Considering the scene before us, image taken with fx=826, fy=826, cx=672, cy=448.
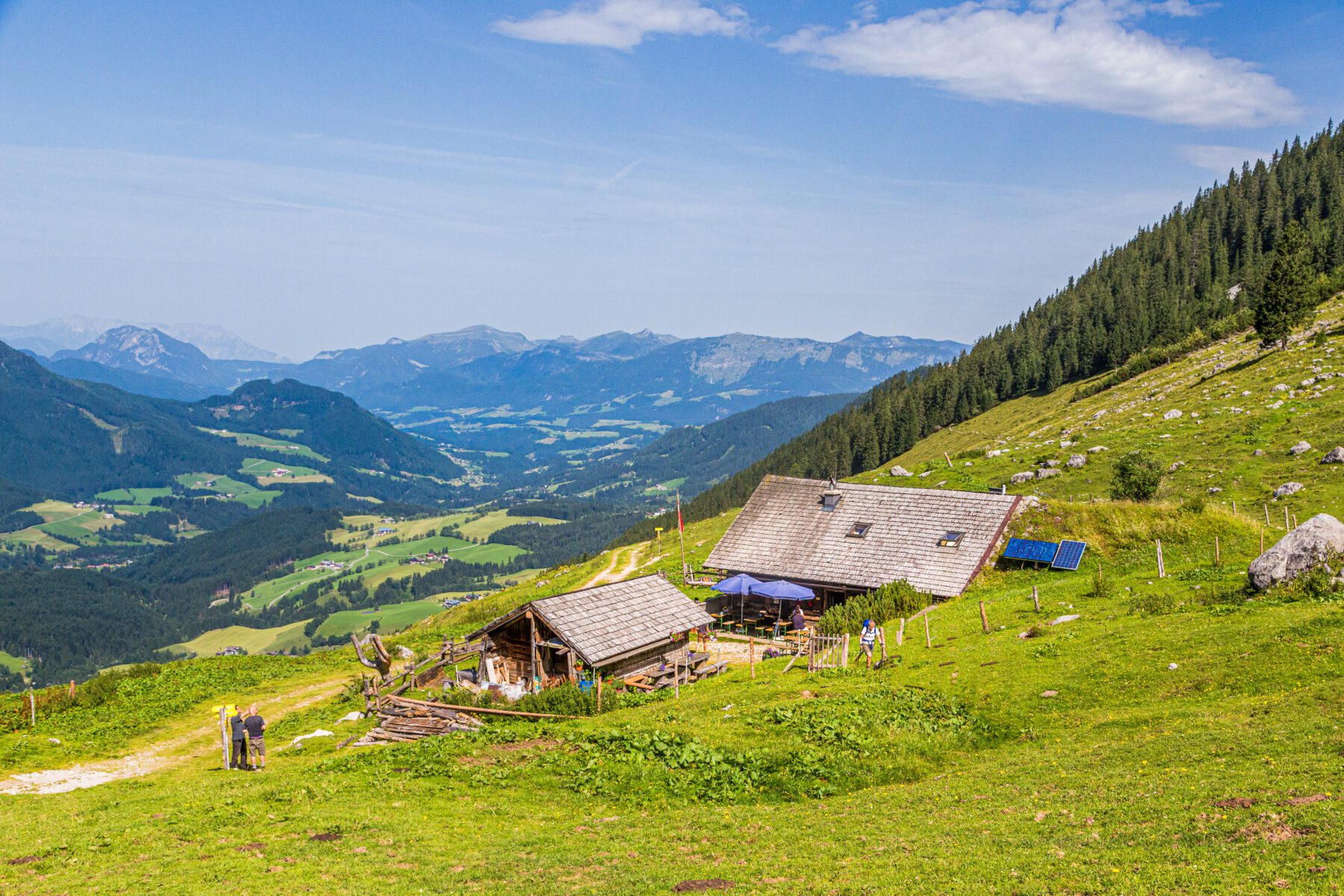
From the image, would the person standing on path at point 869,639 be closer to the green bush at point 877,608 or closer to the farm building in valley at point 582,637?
the green bush at point 877,608

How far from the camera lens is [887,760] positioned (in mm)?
22406

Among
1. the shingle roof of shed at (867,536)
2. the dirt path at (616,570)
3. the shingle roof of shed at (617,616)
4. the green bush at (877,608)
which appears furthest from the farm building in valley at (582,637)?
the dirt path at (616,570)

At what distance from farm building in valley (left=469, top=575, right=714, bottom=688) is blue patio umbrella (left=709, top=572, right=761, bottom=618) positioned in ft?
19.9

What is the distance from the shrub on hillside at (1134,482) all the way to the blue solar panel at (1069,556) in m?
8.39

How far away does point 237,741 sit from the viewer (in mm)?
28125

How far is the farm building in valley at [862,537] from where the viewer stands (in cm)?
4528

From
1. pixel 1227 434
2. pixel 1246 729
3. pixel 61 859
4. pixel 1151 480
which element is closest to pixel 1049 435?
pixel 1227 434

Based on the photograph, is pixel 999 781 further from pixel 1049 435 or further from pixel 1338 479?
pixel 1049 435

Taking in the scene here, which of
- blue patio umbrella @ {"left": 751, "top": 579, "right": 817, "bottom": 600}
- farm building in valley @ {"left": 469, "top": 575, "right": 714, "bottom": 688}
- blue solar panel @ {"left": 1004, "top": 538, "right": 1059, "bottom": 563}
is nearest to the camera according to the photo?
farm building in valley @ {"left": 469, "top": 575, "right": 714, "bottom": 688}

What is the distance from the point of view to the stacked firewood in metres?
30.2

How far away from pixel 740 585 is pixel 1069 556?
17.6m

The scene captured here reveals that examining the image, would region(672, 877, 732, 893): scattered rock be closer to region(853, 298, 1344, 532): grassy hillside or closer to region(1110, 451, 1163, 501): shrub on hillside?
region(853, 298, 1344, 532): grassy hillside

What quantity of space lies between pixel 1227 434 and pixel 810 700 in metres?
48.3

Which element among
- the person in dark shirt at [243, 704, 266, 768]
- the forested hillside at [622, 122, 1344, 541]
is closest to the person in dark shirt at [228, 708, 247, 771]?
the person in dark shirt at [243, 704, 266, 768]
